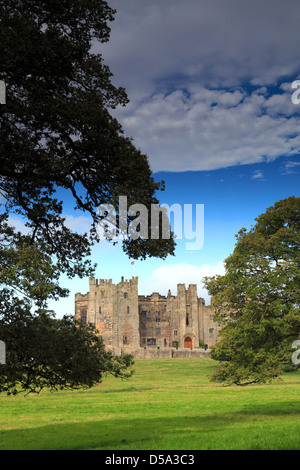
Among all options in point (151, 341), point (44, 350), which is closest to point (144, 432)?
point (44, 350)

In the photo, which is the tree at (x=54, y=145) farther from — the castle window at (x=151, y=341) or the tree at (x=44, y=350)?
the castle window at (x=151, y=341)

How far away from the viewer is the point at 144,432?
1666 cm

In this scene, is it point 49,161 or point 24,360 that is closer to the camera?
point 24,360

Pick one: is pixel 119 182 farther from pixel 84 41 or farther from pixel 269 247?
pixel 269 247

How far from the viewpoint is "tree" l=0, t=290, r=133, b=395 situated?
11867mm

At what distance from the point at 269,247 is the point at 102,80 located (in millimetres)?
12518

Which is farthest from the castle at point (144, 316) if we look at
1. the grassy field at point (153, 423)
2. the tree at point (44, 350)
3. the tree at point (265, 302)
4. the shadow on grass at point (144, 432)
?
the tree at point (44, 350)

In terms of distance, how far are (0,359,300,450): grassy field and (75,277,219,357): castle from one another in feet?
210

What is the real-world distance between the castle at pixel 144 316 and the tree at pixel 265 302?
240ft

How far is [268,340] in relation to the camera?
21.5 m

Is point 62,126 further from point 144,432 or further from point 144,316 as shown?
point 144,316

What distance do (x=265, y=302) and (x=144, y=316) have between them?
8420cm

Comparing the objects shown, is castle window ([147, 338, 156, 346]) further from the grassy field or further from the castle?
the grassy field
